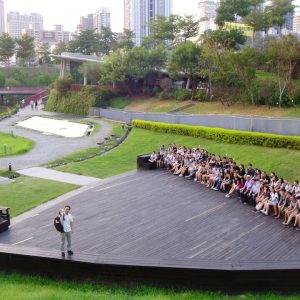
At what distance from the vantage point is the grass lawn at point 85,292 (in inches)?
374

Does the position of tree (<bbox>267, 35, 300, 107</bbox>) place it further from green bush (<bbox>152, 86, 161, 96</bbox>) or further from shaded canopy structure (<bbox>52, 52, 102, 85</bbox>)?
shaded canopy structure (<bbox>52, 52, 102, 85</bbox>)

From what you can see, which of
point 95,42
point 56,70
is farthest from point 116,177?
point 56,70

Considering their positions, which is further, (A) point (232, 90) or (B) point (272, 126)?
(A) point (232, 90)

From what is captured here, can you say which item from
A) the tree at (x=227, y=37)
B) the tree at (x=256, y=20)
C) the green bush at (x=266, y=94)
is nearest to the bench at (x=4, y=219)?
the green bush at (x=266, y=94)

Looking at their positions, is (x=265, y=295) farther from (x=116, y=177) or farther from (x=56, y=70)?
(x=56, y=70)

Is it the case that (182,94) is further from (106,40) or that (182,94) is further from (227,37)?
(106,40)

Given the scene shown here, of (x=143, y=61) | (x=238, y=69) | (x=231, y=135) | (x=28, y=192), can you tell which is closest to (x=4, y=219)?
(x=28, y=192)

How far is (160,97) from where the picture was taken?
49750 mm

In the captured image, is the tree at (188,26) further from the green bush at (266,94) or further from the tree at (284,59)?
the tree at (284,59)

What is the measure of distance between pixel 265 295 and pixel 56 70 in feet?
303

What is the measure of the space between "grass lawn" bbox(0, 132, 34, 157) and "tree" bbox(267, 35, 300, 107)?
808 inches

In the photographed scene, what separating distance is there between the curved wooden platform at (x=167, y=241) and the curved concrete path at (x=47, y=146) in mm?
8860

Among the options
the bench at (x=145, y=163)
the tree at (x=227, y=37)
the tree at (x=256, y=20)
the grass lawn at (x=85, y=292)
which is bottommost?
the grass lawn at (x=85, y=292)

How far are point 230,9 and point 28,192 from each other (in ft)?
124
